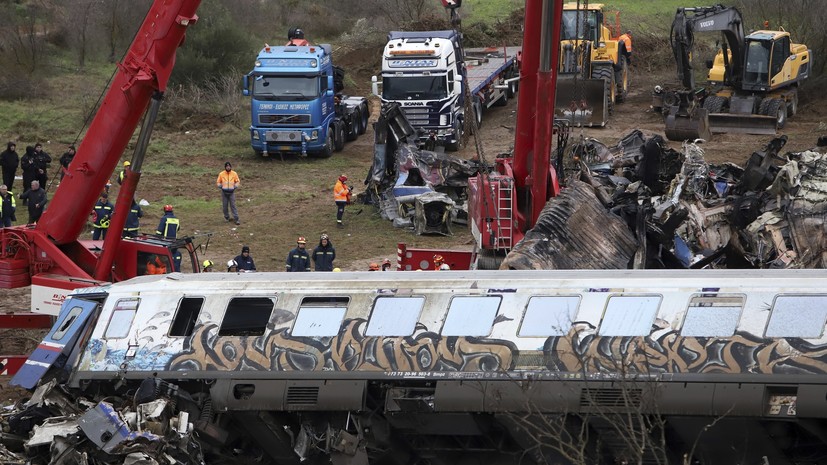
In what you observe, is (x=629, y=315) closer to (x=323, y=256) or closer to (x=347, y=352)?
(x=347, y=352)

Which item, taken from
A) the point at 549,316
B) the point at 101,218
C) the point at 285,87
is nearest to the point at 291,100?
the point at 285,87

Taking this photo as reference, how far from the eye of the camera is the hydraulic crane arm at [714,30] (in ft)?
121

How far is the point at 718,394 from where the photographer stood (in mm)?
12984

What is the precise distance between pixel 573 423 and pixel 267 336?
3773 millimetres

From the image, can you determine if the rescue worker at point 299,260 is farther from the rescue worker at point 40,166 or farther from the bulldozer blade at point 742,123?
the bulldozer blade at point 742,123

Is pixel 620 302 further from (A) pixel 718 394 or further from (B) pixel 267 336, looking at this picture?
(B) pixel 267 336

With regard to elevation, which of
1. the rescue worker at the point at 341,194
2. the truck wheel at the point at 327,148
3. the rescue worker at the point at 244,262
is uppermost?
the rescue worker at the point at 244,262

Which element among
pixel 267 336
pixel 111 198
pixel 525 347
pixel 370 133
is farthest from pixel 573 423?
pixel 370 133

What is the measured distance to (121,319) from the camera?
15.3 metres

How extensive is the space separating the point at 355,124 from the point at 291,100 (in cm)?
495

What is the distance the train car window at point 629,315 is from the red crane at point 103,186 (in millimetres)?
7506

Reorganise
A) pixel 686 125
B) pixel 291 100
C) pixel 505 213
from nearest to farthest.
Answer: pixel 505 213 → pixel 291 100 → pixel 686 125

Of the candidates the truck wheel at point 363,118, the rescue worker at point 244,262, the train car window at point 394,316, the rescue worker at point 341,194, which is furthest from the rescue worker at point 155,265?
the truck wheel at point 363,118

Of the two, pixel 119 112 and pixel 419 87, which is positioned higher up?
pixel 119 112
